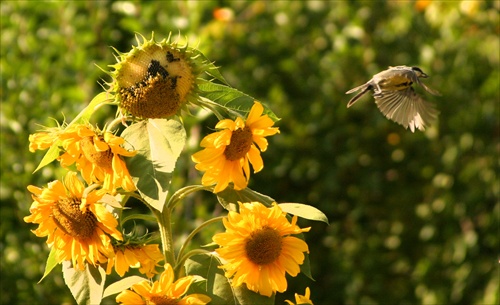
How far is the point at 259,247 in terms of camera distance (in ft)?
5.54

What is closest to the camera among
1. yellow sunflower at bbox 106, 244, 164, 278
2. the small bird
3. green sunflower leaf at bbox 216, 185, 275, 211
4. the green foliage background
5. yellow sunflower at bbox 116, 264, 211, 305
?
yellow sunflower at bbox 116, 264, 211, 305

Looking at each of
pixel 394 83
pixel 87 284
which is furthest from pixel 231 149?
pixel 394 83

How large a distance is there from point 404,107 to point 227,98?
1.06m

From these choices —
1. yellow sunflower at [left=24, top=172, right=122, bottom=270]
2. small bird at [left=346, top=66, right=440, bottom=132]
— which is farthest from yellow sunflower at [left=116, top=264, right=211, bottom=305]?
small bird at [left=346, top=66, right=440, bottom=132]

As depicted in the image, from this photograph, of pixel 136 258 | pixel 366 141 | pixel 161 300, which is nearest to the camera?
pixel 161 300

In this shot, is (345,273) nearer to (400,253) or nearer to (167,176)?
(400,253)

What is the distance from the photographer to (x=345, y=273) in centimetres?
452

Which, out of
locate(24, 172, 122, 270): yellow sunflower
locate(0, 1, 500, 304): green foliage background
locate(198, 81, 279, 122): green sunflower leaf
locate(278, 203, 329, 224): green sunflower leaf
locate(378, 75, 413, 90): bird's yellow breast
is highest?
locate(0, 1, 500, 304): green foliage background

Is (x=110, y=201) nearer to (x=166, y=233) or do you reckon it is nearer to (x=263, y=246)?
(x=166, y=233)

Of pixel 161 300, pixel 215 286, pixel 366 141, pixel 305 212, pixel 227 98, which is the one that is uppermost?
pixel 366 141

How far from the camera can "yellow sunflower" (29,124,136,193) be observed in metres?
1.62

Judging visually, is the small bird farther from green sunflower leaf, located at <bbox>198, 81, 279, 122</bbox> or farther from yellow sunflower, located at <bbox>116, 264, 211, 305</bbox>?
yellow sunflower, located at <bbox>116, 264, 211, 305</bbox>

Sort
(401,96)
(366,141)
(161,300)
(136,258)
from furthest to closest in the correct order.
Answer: (366,141), (401,96), (136,258), (161,300)

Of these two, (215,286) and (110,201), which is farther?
(215,286)
